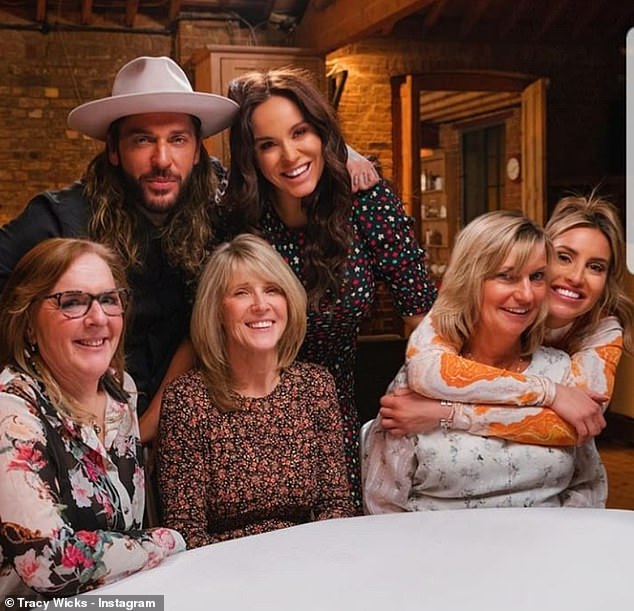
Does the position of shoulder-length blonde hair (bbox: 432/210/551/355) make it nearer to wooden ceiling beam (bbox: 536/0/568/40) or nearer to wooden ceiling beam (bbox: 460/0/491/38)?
wooden ceiling beam (bbox: 460/0/491/38)

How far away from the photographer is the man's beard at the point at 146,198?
2203 millimetres

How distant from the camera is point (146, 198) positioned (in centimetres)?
221

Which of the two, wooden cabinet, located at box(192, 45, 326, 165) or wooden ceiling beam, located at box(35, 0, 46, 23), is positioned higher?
wooden ceiling beam, located at box(35, 0, 46, 23)

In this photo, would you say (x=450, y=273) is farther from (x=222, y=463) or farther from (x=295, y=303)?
(x=222, y=463)

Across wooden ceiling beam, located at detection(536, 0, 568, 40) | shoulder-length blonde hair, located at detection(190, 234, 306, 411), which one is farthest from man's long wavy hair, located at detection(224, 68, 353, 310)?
wooden ceiling beam, located at detection(536, 0, 568, 40)

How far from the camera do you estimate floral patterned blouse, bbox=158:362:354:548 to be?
6.49 ft

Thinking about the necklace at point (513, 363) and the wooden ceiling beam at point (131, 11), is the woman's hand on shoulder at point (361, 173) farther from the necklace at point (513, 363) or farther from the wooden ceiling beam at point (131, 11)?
the wooden ceiling beam at point (131, 11)

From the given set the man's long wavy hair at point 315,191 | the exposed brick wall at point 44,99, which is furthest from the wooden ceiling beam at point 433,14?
the man's long wavy hair at point 315,191

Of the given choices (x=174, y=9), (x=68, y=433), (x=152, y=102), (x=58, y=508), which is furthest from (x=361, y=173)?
(x=174, y=9)

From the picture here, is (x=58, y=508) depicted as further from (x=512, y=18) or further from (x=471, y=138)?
(x=471, y=138)

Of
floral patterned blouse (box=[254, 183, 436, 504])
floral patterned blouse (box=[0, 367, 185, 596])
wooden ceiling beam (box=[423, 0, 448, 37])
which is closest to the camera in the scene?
floral patterned blouse (box=[0, 367, 185, 596])

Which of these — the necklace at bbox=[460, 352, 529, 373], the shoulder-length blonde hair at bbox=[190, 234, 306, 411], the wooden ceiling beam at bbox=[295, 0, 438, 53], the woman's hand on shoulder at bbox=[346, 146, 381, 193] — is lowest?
the necklace at bbox=[460, 352, 529, 373]

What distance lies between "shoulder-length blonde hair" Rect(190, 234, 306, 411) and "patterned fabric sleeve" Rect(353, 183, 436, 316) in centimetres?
33

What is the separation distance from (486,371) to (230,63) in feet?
18.0
